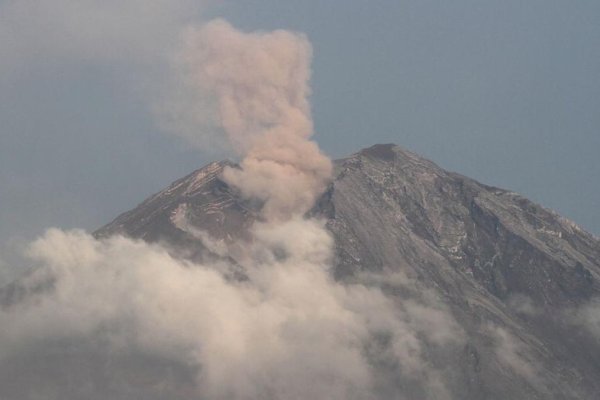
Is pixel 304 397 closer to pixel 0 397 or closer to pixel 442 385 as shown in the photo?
pixel 442 385

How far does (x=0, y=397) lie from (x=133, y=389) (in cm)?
1827

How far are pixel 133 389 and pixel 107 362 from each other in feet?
37.1

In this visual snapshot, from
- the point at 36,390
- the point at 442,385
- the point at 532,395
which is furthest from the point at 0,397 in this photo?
the point at 532,395

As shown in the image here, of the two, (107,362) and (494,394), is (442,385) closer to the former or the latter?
(494,394)

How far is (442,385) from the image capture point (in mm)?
198375

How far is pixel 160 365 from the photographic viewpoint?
648ft

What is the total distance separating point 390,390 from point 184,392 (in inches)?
1100

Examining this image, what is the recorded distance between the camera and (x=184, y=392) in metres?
190

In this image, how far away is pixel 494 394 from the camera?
19575cm

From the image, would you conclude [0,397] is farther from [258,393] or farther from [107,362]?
[258,393]

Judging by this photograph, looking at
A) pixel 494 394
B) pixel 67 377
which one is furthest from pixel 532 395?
pixel 67 377

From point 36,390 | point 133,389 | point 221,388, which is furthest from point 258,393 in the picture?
point 36,390

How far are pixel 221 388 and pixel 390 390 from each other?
75.0ft

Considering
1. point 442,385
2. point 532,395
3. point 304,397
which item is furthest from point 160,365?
point 532,395
